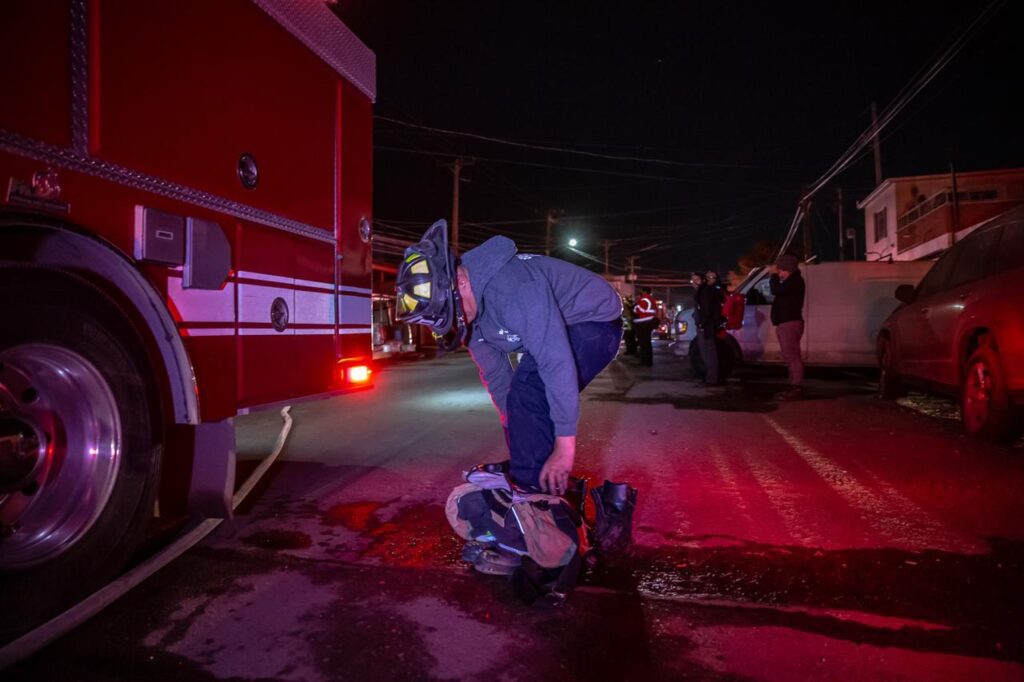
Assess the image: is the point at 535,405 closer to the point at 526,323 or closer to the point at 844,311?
the point at 526,323

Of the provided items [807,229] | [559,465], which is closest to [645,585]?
[559,465]

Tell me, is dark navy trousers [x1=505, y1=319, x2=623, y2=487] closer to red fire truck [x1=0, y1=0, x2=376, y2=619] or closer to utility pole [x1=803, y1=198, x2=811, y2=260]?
red fire truck [x1=0, y1=0, x2=376, y2=619]

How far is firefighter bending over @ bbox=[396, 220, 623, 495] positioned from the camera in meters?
2.62

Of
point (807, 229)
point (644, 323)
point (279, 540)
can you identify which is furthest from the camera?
point (807, 229)

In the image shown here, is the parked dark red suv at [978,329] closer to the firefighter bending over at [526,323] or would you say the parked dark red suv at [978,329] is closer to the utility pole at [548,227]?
the firefighter bending over at [526,323]

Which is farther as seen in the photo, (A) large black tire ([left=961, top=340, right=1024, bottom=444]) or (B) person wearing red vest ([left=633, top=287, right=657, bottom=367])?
(B) person wearing red vest ([left=633, top=287, right=657, bottom=367])

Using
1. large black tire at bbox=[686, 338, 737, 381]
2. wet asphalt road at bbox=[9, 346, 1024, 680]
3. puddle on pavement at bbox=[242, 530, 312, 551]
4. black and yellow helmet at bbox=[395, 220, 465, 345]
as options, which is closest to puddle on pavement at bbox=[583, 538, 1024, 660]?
wet asphalt road at bbox=[9, 346, 1024, 680]

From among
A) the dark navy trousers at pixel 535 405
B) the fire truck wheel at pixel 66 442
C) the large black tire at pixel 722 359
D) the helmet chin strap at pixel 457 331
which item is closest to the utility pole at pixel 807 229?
the large black tire at pixel 722 359

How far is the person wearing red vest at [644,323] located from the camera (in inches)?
598

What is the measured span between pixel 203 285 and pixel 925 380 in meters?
7.04

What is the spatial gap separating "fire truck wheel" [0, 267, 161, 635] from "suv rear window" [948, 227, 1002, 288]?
658cm

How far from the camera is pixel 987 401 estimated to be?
18.4ft

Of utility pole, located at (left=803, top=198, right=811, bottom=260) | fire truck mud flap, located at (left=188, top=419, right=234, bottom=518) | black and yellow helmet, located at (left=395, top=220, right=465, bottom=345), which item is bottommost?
fire truck mud flap, located at (left=188, top=419, right=234, bottom=518)

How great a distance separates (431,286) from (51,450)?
1588 mm
